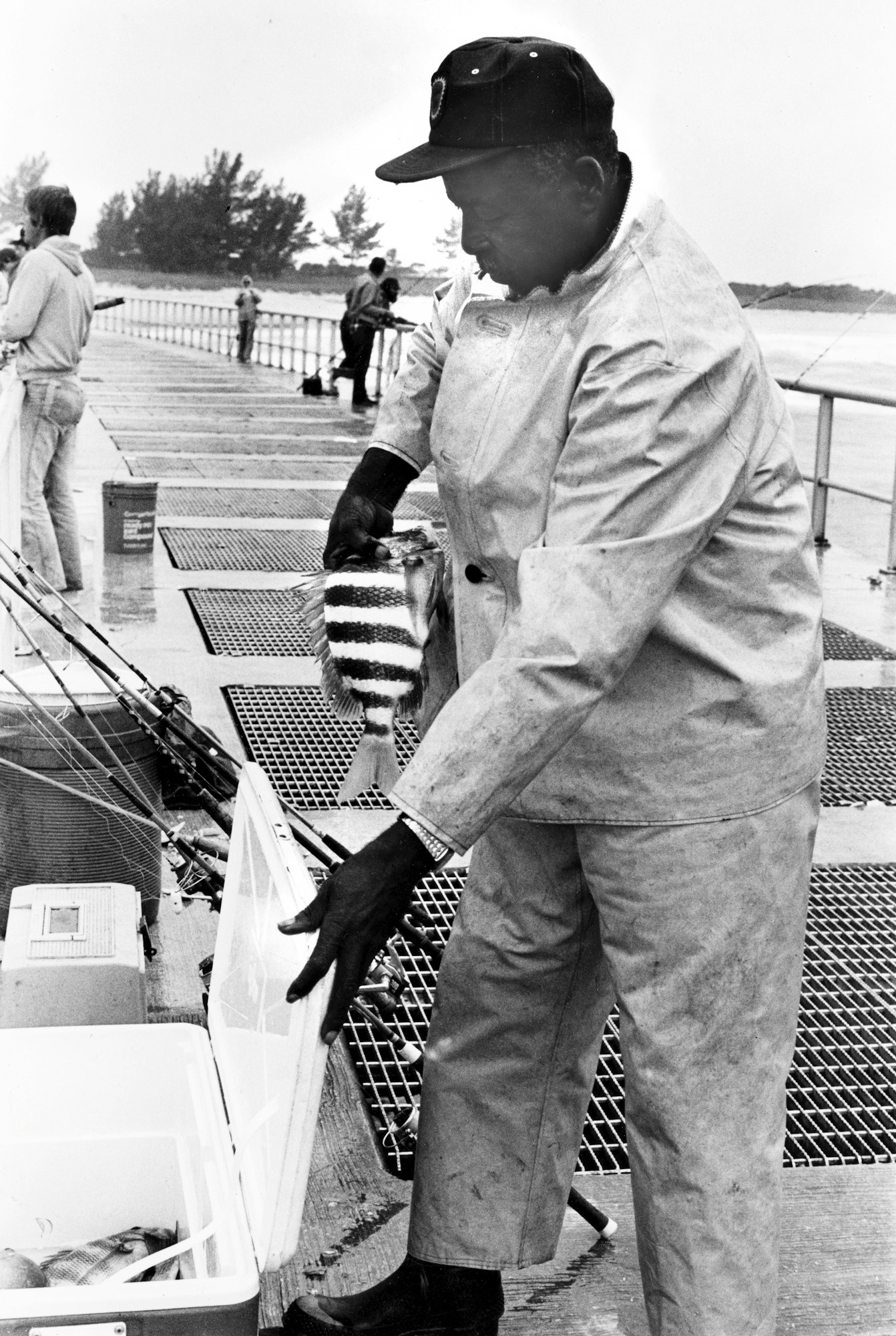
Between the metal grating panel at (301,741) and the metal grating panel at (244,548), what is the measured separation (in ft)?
7.87

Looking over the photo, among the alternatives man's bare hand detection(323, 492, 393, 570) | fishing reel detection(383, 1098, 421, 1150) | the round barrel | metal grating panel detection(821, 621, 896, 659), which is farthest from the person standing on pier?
man's bare hand detection(323, 492, 393, 570)

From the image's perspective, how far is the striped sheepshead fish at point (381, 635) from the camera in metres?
2.54

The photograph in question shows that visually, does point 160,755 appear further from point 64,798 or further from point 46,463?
point 46,463

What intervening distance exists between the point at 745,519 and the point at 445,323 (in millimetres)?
698

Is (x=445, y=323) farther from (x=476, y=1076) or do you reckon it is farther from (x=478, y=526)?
(x=476, y=1076)

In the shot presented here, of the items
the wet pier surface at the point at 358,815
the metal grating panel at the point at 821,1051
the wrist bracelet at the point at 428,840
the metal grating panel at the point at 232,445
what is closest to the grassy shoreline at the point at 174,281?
the metal grating panel at the point at 232,445

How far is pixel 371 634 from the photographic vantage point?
2531mm

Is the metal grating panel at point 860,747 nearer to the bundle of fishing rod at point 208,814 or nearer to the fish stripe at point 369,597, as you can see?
the bundle of fishing rod at point 208,814

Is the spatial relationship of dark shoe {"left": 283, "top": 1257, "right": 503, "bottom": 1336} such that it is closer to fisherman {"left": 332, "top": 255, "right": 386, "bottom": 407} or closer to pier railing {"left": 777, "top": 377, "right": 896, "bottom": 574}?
pier railing {"left": 777, "top": 377, "right": 896, "bottom": 574}

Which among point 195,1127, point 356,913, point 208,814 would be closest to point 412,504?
point 208,814

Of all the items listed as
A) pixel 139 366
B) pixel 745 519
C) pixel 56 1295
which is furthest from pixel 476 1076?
pixel 139 366

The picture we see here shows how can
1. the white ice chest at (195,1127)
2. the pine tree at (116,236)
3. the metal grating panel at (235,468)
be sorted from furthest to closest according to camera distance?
1. the pine tree at (116,236)
2. the metal grating panel at (235,468)
3. the white ice chest at (195,1127)

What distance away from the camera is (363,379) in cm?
2009

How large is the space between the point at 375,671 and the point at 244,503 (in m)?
8.85
